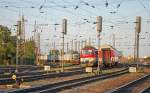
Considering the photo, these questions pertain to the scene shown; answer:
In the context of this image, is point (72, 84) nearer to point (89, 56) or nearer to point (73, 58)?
point (89, 56)

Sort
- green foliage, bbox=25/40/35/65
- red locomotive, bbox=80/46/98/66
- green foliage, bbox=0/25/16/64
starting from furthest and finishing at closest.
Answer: green foliage, bbox=25/40/35/65 < green foliage, bbox=0/25/16/64 < red locomotive, bbox=80/46/98/66

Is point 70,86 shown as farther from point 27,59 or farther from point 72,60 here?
point 72,60

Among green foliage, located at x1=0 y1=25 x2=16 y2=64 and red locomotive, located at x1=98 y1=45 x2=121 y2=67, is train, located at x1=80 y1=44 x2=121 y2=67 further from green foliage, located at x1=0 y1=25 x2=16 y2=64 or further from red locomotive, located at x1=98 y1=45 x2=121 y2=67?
green foliage, located at x1=0 y1=25 x2=16 y2=64

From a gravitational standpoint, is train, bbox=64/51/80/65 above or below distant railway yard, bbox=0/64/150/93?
above

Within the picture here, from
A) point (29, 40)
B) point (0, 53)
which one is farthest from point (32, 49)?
point (0, 53)

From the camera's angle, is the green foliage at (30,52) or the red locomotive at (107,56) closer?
the red locomotive at (107,56)

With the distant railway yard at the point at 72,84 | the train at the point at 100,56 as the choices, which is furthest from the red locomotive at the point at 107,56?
the distant railway yard at the point at 72,84

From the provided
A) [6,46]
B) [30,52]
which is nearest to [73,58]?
[30,52]

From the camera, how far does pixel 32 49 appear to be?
9250 cm

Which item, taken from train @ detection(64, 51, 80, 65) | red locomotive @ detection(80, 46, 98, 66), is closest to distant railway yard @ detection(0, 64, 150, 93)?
red locomotive @ detection(80, 46, 98, 66)

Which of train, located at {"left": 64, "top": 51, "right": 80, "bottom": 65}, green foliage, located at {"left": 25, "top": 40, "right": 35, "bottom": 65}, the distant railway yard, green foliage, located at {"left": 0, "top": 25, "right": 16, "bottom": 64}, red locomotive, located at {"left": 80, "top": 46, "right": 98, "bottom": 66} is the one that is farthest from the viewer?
train, located at {"left": 64, "top": 51, "right": 80, "bottom": 65}

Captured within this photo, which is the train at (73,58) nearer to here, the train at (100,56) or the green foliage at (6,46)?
the green foliage at (6,46)

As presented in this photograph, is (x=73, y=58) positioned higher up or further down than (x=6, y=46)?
further down

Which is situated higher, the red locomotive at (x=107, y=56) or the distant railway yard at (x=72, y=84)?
the red locomotive at (x=107, y=56)
